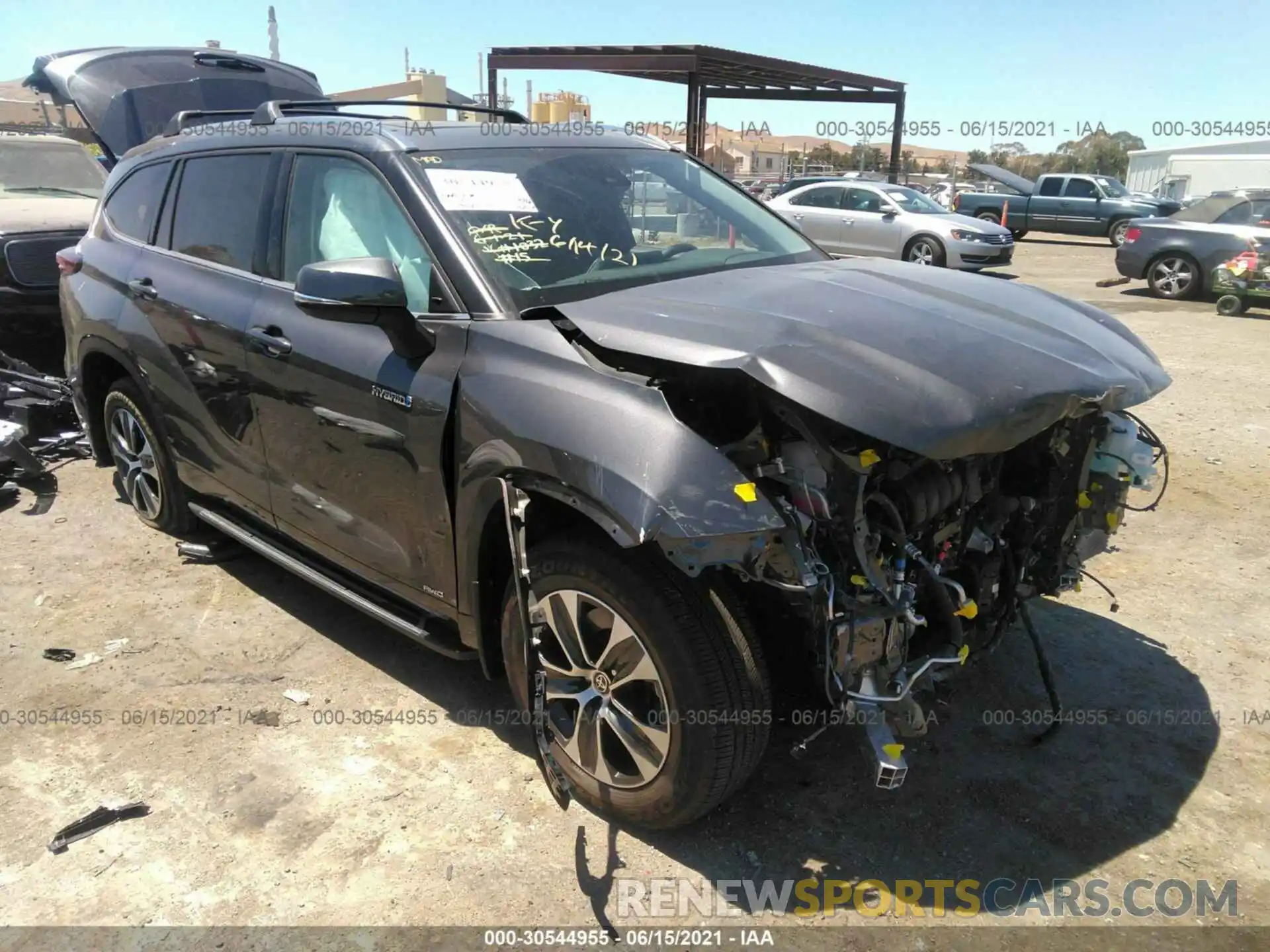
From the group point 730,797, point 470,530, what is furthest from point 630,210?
point 730,797

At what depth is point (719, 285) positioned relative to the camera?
2930 mm

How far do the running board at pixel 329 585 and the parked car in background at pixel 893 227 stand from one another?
12840 millimetres

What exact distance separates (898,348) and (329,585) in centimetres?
221

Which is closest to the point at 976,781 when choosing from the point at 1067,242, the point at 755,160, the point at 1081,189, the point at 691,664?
the point at 691,664

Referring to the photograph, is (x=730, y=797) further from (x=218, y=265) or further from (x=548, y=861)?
(x=218, y=265)

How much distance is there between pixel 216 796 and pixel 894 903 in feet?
6.83

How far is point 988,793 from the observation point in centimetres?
286

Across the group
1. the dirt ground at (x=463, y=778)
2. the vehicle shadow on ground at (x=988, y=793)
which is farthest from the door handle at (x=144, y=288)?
the vehicle shadow on ground at (x=988, y=793)

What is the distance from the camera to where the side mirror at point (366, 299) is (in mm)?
2645

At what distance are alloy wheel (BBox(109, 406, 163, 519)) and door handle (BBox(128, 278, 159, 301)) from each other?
2.26 ft

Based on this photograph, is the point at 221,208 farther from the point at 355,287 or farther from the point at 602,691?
the point at 602,691

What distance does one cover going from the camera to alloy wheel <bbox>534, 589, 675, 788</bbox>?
2479mm

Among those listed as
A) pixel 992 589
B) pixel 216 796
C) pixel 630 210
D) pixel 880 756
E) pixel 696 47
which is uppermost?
pixel 696 47

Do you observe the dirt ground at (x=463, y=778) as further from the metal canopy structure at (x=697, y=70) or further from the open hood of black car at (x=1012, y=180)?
the open hood of black car at (x=1012, y=180)
